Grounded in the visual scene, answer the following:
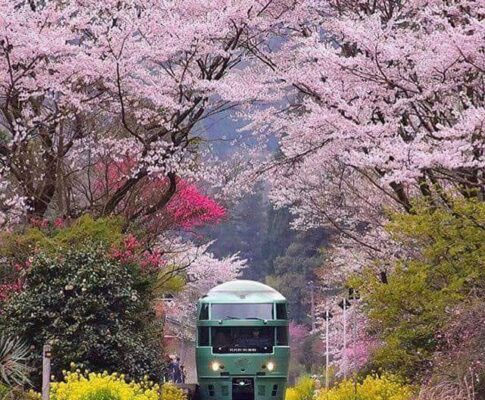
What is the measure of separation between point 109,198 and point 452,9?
6.86m

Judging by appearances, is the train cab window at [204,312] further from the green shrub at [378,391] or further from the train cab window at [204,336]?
the green shrub at [378,391]

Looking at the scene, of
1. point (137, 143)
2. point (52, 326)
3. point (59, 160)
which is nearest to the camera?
point (52, 326)

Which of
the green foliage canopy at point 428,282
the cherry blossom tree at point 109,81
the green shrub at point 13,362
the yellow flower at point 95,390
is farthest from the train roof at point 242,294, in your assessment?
the yellow flower at point 95,390

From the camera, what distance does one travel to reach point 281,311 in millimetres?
17062

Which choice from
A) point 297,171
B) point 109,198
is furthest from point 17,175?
point 297,171

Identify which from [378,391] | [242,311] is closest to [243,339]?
[242,311]

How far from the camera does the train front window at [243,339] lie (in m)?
16.7

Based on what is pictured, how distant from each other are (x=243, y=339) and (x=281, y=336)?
71cm

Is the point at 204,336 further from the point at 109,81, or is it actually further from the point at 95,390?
the point at 95,390

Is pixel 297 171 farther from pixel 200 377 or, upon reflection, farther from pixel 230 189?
pixel 200 377

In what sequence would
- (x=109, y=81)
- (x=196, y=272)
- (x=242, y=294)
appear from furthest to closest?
(x=196, y=272), (x=242, y=294), (x=109, y=81)

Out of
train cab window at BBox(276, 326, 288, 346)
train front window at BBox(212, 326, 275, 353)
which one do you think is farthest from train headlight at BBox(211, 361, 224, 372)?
train cab window at BBox(276, 326, 288, 346)

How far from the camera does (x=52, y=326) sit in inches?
478

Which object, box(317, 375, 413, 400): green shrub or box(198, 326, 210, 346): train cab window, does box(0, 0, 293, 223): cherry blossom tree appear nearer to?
box(198, 326, 210, 346): train cab window
